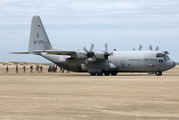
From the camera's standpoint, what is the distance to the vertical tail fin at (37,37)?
52000 mm

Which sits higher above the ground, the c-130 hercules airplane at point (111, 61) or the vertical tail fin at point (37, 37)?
the vertical tail fin at point (37, 37)

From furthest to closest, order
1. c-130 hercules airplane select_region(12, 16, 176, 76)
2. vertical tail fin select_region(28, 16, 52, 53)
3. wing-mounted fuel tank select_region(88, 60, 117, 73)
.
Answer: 1. vertical tail fin select_region(28, 16, 52, 53)
2. wing-mounted fuel tank select_region(88, 60, 117, 73)
3. c-130 hercules airplane select_region(12, 16, 176, 76)

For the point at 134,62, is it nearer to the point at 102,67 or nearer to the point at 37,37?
the point at 102,67

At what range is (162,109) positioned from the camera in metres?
12.6

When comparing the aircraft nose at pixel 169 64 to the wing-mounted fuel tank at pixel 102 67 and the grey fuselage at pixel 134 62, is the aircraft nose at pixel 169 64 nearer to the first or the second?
the grey fuselage at pixel 134 62

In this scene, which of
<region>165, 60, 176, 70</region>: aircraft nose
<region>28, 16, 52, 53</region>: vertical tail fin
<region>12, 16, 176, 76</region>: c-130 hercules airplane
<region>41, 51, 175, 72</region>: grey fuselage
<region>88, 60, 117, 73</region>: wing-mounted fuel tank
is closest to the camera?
<region>165, 60, 176, 70</region>: aircraft nose

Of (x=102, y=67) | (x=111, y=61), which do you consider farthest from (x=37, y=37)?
(x=111, y=61)

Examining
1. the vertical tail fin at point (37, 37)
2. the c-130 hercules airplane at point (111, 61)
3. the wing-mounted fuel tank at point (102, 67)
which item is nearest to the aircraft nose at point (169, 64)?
the c-130 hercules airplane at point (111, 61)

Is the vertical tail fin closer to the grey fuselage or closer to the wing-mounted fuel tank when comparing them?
the grey fuselage

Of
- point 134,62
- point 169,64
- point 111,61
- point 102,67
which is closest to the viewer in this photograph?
point 169,64

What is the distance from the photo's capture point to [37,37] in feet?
171

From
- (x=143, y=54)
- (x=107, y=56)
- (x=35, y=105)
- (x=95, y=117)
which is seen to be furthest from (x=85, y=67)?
(x=95, y=117)

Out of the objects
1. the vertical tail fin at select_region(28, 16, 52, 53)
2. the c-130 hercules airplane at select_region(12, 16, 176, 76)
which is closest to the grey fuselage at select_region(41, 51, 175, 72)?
the c-130 hercules airplane at select_region(12, 16, 176, 76)

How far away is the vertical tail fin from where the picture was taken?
5200 centimetres
